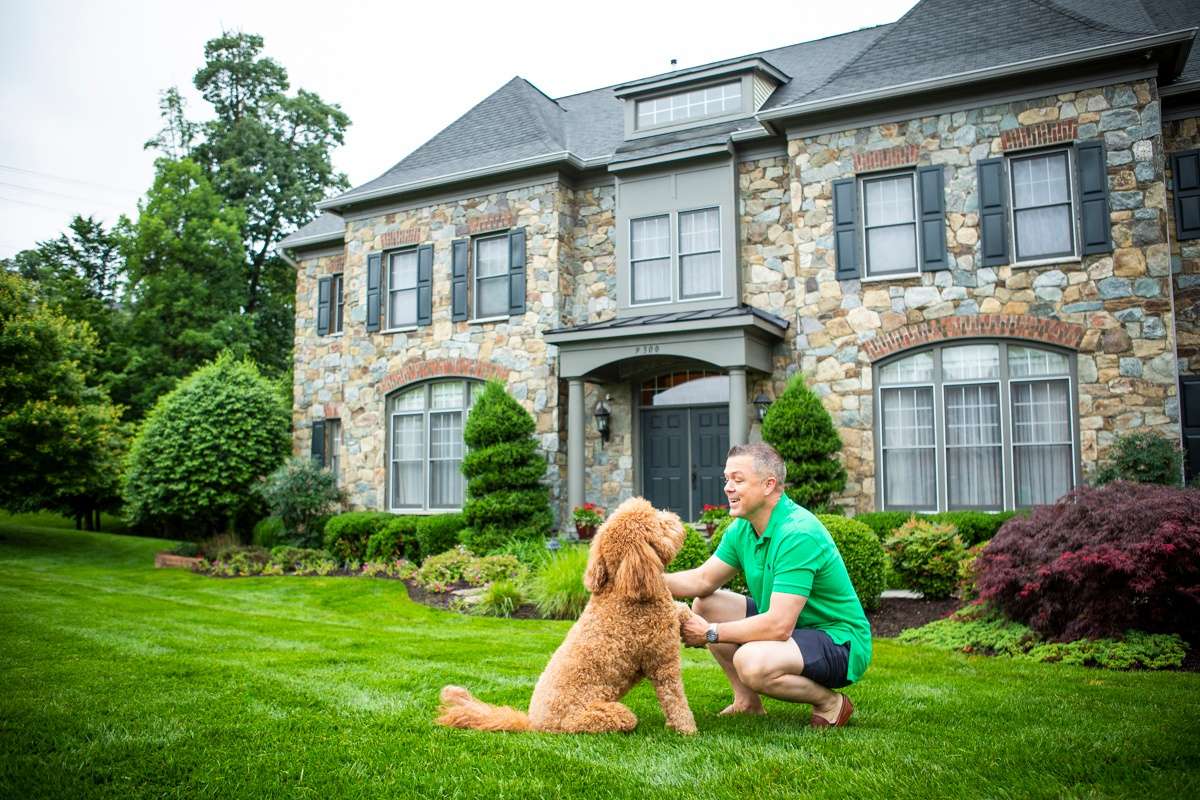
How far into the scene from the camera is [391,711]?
436 cm

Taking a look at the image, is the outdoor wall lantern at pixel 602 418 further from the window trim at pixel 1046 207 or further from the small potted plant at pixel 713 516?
the window trim at pixel 1046 207

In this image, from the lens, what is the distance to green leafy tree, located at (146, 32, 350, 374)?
28094 mm

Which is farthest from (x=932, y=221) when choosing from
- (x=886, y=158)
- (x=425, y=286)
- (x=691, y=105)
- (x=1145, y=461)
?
(x=425, y=286)

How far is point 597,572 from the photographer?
12.2 ft

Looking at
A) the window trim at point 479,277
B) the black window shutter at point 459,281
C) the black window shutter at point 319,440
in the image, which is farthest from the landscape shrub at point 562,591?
the black window shutter at point 319,440

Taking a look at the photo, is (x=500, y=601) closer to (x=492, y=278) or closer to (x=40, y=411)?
(x=492, y=278)

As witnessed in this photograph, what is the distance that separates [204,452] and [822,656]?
14524 mm

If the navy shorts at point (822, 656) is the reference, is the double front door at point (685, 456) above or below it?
above

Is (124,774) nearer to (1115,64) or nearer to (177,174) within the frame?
(1115,64)

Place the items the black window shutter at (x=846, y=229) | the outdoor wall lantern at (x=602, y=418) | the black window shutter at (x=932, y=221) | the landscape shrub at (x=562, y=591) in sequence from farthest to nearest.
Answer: the outdoor wall lantern at (x=602, y=418) → the black window shutter at (x=846, y=229) → the black window shutter at (x=932, y=221) → the landscape shrub at (x=562, y=591)

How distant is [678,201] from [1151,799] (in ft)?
38.2

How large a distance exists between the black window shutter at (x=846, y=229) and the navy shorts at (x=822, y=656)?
895cm

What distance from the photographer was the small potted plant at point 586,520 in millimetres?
12539

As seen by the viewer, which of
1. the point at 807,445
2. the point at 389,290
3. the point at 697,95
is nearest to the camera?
the point at 807,445
